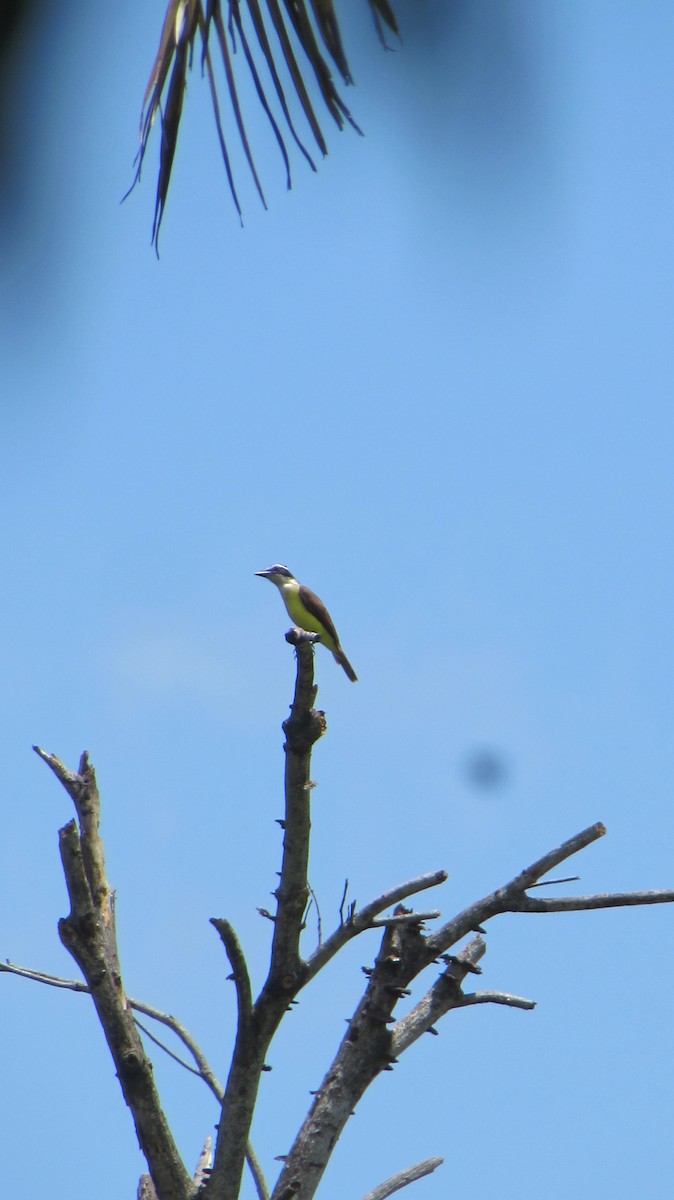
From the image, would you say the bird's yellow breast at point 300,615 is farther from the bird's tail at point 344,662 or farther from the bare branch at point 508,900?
the bare branch at point 508,900

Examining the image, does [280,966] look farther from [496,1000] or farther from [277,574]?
[277,574]

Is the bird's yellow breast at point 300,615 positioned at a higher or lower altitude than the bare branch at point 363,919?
higher

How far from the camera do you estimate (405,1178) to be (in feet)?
26.8

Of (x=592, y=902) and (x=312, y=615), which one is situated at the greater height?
(x=312, y=615)

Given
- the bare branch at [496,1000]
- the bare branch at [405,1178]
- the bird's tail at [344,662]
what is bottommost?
the bare branch at [405,1178]

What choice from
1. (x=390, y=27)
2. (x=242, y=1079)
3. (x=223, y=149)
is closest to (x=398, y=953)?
(x=242, y=1079)

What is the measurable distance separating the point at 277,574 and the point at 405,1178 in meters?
6.29

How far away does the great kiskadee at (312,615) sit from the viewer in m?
12.2

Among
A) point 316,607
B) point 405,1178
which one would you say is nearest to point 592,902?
point 405,1178

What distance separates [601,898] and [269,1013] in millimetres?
1899

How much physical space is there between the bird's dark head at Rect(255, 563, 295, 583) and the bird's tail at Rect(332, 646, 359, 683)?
38.2 inches

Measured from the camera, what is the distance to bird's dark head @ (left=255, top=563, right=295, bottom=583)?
12945mm

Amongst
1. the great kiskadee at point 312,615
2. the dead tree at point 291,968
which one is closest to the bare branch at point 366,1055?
the dead tree at point 291,968

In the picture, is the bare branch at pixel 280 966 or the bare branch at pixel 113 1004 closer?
the bare branch at pixel 280 966
